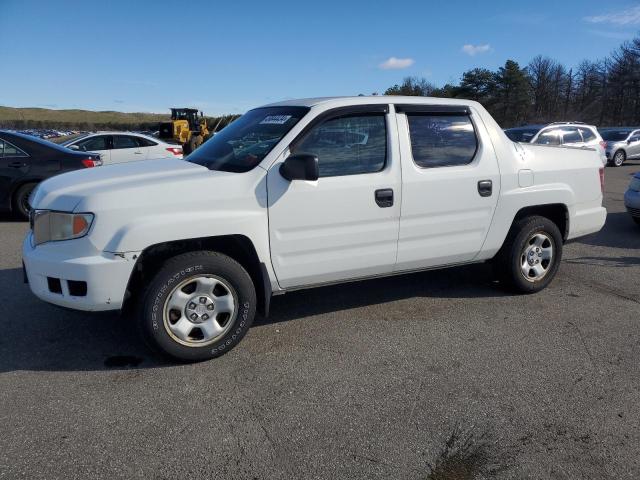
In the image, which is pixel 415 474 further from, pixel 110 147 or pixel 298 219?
pixel 110 147

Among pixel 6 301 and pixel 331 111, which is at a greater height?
pixel 331 111

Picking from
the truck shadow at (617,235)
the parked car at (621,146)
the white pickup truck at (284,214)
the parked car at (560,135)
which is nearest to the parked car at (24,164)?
the white pickup truck at (284,214)

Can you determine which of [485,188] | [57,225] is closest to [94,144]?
[57,225]

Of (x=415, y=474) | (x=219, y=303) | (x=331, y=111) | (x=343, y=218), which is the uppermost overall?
(x=331, y=111)

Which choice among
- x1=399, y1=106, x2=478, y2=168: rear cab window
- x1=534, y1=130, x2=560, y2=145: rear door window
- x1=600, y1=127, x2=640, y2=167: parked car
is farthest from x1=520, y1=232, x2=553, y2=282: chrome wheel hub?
x1=600, y1=127, x2=640, y2=167: parked car

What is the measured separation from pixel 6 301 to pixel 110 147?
9957mm

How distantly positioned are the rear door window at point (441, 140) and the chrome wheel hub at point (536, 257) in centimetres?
114

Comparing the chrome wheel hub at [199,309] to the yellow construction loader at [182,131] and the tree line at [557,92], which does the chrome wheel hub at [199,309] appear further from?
the tree line at [557,92]

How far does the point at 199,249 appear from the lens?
12.4 feet

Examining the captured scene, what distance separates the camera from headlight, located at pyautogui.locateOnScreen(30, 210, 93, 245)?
335cm

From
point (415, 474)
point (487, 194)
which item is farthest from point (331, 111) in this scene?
point (415, 474)

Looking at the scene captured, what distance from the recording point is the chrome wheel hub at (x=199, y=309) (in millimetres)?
3568

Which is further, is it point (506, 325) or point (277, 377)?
point (506, 325)

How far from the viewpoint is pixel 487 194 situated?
4.59m
